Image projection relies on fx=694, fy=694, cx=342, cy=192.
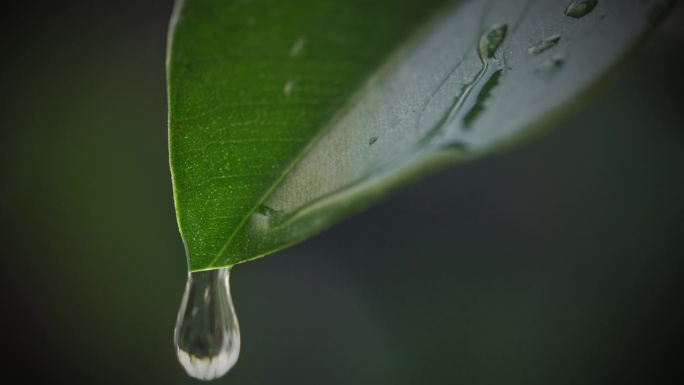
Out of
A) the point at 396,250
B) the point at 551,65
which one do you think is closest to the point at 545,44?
the point at 551,65

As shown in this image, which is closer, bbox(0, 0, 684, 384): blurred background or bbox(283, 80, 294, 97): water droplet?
bbox(283, 80, 294, 97): water droplet

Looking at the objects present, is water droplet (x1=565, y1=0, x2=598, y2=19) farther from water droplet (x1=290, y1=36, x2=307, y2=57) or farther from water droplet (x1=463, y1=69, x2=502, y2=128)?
water droplet (x1=290, y1=36, x2=307, y2=57)

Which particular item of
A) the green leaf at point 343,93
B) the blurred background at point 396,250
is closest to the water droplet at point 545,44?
the green leaf at point 343,93

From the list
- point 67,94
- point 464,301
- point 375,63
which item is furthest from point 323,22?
point 67,94

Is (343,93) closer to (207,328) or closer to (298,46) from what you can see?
(298,46)

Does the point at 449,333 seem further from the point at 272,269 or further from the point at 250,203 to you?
the point at 250,203

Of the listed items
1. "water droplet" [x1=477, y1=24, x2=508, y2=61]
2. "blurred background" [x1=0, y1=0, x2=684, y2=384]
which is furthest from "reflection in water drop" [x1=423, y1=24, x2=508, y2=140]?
"blurred background" [x1=0, y1=0, x2=684, y2=384]

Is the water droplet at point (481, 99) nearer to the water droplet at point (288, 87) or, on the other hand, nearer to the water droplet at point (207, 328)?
the water droplet at point (288, 87)

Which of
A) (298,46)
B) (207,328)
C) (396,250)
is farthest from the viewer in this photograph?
(396,250)
